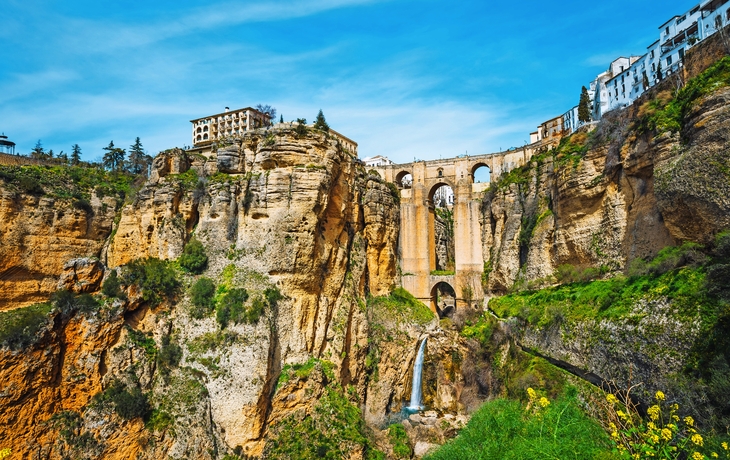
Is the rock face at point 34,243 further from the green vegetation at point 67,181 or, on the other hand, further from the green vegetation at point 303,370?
the green vegetation at point 303,370

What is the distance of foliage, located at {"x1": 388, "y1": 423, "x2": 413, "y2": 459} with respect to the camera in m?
23.8

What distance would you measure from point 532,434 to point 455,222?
86.3 feet

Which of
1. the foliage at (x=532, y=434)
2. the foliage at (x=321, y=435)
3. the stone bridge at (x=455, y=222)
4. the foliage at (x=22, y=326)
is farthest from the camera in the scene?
the stone bridge at (x=455, y=222)

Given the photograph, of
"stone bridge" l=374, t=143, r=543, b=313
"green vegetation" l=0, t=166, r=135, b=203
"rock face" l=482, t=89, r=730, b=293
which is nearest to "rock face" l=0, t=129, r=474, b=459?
"green vegetation" l=0, t=166, r=135, b=203

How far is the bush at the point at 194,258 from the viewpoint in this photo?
1022 inches

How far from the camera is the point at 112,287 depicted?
22.9 meters

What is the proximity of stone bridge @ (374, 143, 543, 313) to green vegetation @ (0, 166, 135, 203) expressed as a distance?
1982 centimetres

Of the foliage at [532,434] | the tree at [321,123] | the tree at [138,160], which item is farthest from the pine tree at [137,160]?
the foliage at [532,434]

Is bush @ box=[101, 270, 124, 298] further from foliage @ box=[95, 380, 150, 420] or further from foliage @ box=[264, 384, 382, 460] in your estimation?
foliage @ box=[264, 384, 382, 460]

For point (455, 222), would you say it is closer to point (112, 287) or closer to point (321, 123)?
point (321, 123)

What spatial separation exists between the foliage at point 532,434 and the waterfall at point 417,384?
9.57m

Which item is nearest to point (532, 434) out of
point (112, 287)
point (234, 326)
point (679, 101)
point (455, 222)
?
point (234, 326)

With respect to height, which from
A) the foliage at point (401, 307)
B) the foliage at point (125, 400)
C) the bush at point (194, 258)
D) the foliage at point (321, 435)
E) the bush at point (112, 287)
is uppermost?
the bush at point (194, 258)

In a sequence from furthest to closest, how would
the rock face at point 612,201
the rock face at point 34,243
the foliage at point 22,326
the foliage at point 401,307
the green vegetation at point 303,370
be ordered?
the foliage at point 401,307 < the rock face at point 34,243 < the green vegetation at point 303,370 < the foliage at point 22,326 < the rock face at point 612,201
